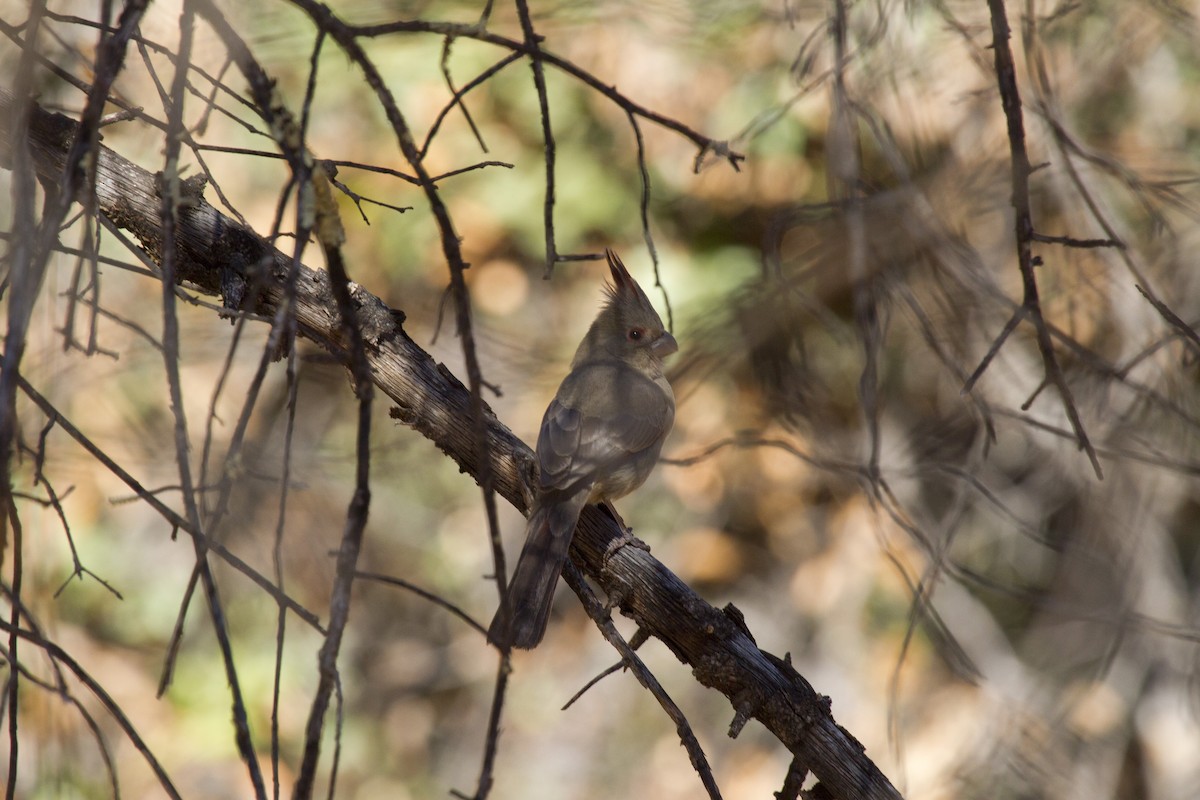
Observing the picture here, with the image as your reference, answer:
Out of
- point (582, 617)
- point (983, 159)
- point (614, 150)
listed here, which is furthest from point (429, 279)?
point (983, 159)

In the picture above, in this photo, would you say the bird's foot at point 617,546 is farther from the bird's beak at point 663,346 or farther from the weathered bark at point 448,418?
the bird's beak at point 663,346

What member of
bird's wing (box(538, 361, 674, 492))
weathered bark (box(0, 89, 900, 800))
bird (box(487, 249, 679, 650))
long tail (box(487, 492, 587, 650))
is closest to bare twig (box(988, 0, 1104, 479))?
weathered bark (box(0, 89, 900, 800))

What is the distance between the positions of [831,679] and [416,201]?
3.39 m

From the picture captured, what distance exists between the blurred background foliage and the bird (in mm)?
508

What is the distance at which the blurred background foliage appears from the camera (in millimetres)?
5027

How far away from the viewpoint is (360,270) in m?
5.89

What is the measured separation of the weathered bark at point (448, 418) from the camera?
2.27 meters

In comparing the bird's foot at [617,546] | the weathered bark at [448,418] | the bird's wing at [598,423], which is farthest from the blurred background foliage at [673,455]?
the weathered bark at [448,418]

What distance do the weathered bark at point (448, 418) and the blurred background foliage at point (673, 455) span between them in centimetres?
220

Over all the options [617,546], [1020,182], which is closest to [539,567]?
[617,546]

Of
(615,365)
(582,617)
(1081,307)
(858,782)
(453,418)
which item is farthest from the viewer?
(582,617)

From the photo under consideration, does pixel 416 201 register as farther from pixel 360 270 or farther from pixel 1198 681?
pixel 1198 681

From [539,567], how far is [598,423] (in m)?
0.85

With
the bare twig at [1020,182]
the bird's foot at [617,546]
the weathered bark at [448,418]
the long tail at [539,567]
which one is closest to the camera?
the bare twig at [1020,182]
